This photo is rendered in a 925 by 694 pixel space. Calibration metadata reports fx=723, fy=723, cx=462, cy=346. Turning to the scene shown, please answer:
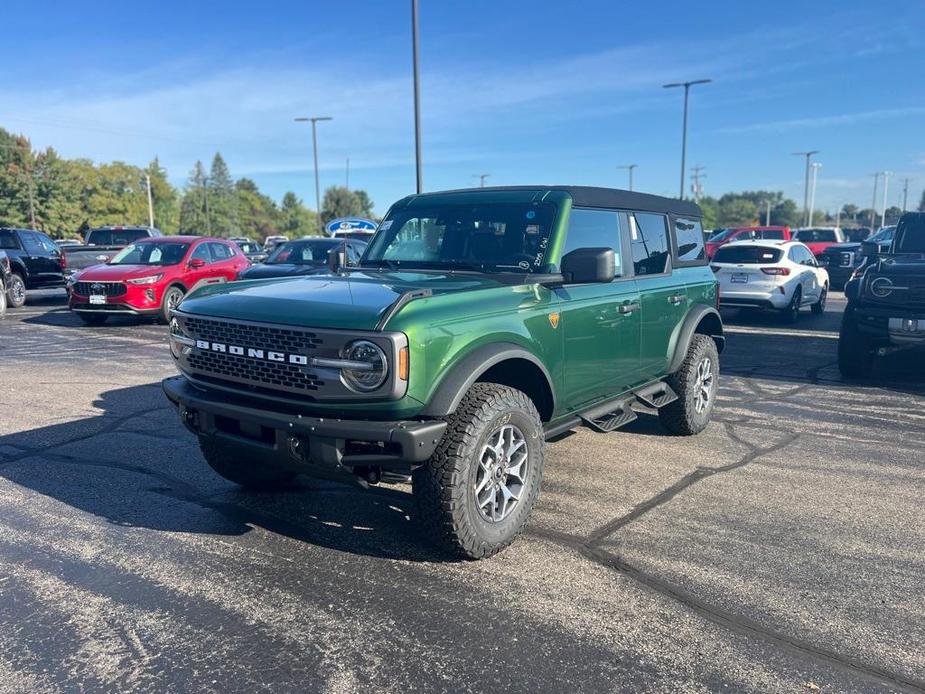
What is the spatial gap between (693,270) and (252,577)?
14.6 ft

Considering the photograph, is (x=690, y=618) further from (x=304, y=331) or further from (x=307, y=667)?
(x=304, y=331)

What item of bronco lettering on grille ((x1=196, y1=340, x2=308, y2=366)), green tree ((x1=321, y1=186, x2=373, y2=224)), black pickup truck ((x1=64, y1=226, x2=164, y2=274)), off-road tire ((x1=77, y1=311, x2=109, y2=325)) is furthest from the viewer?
green tree ((x1=321, y1=186, x2=373, y2=224))

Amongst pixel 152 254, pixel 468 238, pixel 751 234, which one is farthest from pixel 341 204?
pixel 468 238

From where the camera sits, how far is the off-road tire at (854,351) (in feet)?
28.2

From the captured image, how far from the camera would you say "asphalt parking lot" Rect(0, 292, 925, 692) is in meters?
2.85

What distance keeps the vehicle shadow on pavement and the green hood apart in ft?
4.20

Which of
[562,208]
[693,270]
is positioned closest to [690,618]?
[562,208]

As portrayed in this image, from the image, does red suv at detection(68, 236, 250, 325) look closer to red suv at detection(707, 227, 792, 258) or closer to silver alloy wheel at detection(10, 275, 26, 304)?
silver alloy wheel at detection(10, 275, 26, 304)

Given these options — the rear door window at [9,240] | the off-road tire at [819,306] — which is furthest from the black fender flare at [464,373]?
the rear door window at [9,240]

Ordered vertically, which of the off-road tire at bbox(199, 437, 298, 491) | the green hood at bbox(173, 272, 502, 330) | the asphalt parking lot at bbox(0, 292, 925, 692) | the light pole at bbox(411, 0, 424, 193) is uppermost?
the light pole at bbox(411, 0, 424, 193)

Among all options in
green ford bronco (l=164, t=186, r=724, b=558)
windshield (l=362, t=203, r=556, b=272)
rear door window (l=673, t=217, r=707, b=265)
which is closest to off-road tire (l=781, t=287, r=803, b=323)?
rear door window (l=673, t=217, r=707, b=265)

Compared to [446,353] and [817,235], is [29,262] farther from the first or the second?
[817,235]

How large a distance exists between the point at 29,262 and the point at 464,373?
1778cm

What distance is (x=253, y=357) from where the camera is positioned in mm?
3738
